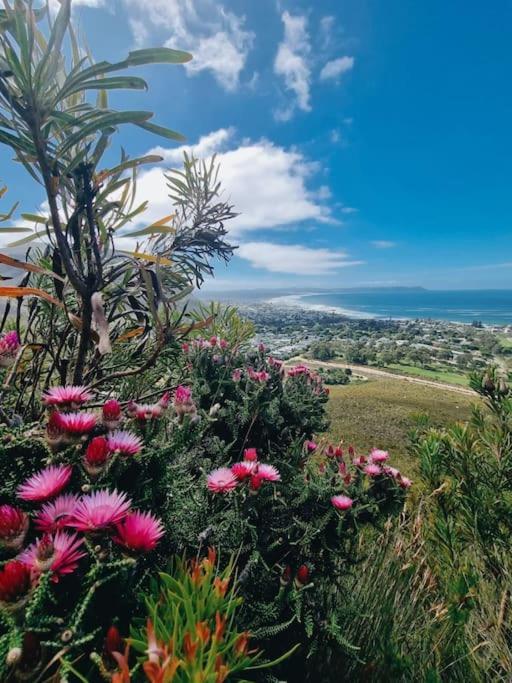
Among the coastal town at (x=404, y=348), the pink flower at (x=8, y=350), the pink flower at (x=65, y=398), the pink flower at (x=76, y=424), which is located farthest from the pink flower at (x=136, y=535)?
the coastal town at (x=404, y=348)

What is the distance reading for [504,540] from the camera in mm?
1393

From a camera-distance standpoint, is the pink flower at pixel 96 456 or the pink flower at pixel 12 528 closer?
the pink flower at pixel 12 528

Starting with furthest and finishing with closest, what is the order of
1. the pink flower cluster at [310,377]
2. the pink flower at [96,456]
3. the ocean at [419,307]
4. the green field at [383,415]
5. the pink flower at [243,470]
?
the ocean at [419,307], the green field at [383,415], the pink flower cluster at [310,377], the pink flower at [243,470], the pink flower at [96,456]

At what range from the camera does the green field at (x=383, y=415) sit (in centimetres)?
1079

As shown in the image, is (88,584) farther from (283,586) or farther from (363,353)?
(363,353)

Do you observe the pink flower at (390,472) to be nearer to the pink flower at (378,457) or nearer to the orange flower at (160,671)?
the pink flower at (378,457)

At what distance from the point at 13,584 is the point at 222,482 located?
49cm

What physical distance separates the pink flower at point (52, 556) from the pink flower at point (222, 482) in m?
0.39

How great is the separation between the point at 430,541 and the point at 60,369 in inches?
70.7

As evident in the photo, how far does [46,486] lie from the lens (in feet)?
1.77

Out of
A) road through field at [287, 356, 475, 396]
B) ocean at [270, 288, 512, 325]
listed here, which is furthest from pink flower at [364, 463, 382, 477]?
ocean at [270, 288, 512, 325]

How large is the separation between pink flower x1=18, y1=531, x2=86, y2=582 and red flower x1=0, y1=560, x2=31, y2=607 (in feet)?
0.08

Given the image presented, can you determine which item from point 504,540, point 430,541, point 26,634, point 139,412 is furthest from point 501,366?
point 26,634

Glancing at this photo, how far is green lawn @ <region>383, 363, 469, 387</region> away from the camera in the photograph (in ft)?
91.3
